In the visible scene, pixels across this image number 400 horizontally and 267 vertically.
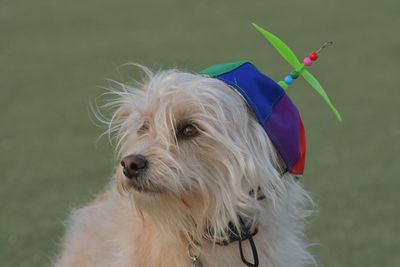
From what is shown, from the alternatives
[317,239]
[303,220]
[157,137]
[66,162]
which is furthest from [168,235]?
[66,162]

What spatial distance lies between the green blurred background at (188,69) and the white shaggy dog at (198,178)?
4.65ft

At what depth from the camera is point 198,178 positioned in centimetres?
211

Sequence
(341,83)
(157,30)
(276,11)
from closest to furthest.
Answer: (341,83) → (157,30) → (276,11)

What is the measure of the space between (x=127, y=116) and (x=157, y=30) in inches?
230

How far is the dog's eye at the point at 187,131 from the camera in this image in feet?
7.08

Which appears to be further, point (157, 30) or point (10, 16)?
point (10, 16)

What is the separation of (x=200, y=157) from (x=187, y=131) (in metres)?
0.09

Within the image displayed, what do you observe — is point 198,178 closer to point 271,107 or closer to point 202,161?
point 202,161

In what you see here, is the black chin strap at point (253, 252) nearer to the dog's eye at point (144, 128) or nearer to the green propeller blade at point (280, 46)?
the dog's eye at point (144, 128)

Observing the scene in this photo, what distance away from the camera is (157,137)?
216 centimetres

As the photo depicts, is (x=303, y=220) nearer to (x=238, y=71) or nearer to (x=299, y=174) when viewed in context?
(x=299, y=174)

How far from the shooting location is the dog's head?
2092 millimetres

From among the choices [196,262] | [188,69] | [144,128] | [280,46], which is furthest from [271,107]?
[188,69]

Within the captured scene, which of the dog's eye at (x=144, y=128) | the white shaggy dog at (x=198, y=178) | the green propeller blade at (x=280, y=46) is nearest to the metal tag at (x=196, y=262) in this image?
the white shaggy dog at (x=198, y=178)
